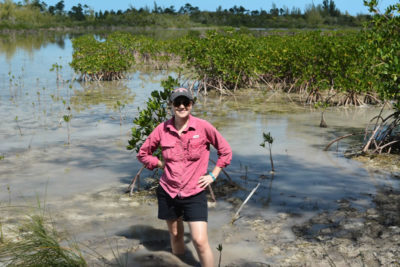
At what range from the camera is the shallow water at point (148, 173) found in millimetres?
5230

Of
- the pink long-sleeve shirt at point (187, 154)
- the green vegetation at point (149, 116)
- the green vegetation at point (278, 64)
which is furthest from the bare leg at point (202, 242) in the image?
the green vegetation at point (278, 64)

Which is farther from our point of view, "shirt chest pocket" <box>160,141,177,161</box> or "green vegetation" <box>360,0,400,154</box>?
"green vegetation" <box>360,0,400,154</box>

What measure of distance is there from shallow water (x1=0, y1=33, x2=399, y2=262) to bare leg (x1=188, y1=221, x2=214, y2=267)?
1.86 ft

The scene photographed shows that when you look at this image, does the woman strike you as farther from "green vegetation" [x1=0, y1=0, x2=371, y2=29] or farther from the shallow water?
"green vegetation" [x1=0, y1=0, x2=371, y2=29]

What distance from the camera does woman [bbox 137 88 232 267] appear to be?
3.80m

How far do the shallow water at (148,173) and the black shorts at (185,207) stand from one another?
2.34ft

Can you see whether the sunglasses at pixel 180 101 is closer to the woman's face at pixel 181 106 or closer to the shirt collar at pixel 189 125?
the woman's face at pixel 181 106

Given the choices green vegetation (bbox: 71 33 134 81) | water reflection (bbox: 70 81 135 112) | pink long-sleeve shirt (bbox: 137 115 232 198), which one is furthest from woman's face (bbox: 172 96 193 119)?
green vegetation (bbox: 71 33 134 81)

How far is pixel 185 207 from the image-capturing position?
3883 mm

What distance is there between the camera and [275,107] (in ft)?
40.8

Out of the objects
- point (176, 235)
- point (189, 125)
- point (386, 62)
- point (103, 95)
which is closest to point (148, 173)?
point (176, 235)

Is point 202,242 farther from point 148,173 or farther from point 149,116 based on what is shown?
point 148,173

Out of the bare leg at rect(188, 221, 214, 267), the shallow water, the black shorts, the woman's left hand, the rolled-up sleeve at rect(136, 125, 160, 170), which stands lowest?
the shallow water

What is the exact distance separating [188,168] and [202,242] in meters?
0.56
